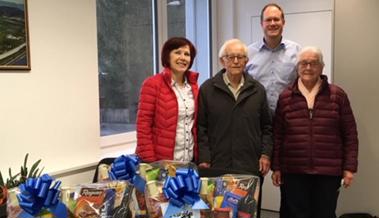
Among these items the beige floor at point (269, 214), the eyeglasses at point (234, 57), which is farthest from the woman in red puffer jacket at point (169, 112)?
the beige floor at point (269, 214)

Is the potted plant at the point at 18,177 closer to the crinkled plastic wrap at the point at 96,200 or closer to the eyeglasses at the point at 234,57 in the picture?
the crinkled plastic wrap at the point at 96,200

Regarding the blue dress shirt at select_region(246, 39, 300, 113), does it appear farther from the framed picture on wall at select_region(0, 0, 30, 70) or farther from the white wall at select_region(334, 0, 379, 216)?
the framed picture on wall at select_region(0, 0, 30, 70)

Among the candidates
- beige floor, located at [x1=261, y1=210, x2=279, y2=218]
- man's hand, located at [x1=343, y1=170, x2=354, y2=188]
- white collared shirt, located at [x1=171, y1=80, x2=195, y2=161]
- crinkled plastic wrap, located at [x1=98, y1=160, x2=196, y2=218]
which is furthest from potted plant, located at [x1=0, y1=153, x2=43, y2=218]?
beige floor, located at [x1=261, y1=210, x2=279, y2=218]

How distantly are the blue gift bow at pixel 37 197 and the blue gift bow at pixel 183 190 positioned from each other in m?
0.33

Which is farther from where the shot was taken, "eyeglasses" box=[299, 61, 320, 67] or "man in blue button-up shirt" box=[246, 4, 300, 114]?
"man in blue button-up shirt" box=[246, 4, 300, 114]

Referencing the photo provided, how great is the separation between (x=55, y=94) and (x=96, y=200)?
1.08 meters

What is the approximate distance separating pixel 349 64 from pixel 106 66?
166cm

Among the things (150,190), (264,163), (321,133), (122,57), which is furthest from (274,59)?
(150,190)

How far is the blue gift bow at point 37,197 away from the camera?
120 cm

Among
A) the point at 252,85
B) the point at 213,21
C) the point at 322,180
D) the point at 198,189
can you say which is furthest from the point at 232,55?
the point at 213,21

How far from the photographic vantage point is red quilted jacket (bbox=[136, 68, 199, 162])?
212 centimetres

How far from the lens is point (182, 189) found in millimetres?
1239

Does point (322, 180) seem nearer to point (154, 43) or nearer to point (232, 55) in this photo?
point (232, 55)

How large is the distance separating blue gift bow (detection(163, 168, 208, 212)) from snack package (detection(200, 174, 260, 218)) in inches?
2.5
